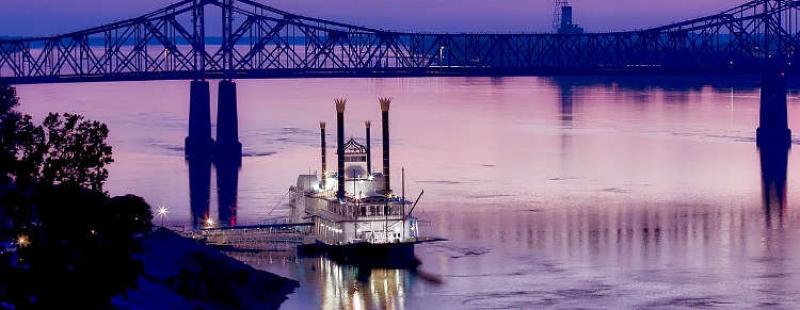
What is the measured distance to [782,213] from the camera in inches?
2699

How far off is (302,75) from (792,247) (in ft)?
173

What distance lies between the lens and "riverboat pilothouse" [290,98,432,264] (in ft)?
177

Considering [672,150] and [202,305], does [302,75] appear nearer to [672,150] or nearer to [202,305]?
[672,150]

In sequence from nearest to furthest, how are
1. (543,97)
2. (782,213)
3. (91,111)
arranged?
(782,213)
(91,111)
(543,97)

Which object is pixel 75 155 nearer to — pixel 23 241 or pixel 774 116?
pixel 23 241

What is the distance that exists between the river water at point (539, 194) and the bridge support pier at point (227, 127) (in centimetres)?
106

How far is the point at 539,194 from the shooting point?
75438 millimetres

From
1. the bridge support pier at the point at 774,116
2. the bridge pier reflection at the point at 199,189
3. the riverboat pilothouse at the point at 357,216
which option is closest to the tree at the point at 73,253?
the riverboat pilothouse at the point at 357,216

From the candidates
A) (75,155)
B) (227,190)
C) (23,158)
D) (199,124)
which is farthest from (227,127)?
(23,158)

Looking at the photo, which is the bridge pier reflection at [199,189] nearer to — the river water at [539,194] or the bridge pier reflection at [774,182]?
the river water at [539,194]

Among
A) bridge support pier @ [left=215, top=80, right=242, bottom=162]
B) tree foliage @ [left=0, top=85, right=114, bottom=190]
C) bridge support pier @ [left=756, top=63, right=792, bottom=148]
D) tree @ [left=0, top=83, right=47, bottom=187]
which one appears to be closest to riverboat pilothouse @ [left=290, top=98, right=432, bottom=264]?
tree @ [left=0, top=83, right=47, bottom=187]

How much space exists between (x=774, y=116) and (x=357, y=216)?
184 ft

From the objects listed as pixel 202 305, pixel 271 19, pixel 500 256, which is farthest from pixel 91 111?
pixel 202 305

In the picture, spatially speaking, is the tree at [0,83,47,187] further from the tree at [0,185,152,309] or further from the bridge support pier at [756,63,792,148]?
the bridge support pier at [756,63,792,148]
